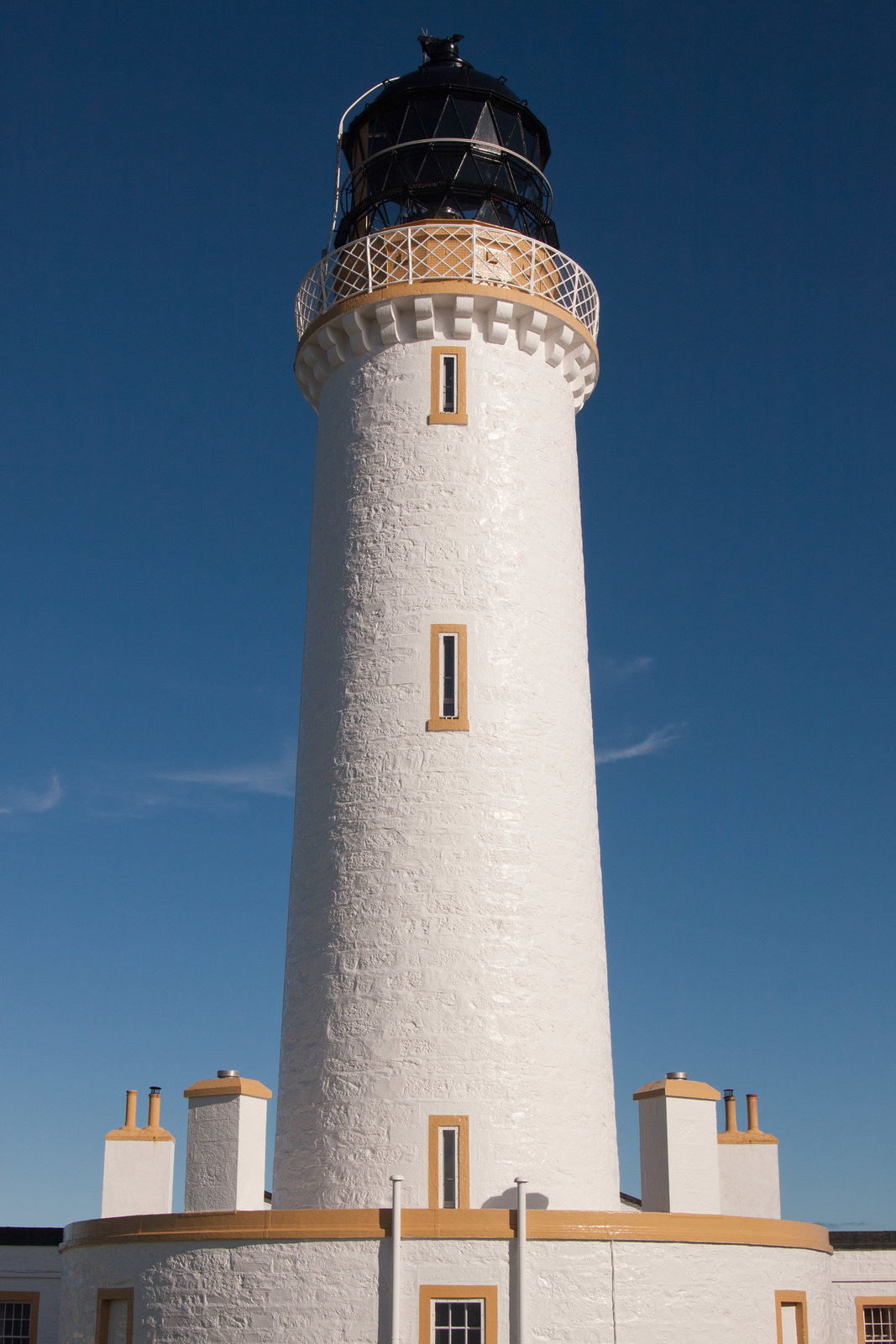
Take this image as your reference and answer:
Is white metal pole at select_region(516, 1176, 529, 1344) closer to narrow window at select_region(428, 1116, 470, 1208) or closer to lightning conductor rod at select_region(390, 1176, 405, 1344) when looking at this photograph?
lightning conductor rod at select_region(390, 1176, 405, 1344)

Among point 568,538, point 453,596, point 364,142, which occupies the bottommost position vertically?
point 453,596

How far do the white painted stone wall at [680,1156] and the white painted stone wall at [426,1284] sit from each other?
172 cm

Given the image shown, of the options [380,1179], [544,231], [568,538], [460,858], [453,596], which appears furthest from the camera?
[544,231]

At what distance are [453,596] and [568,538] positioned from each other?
8.50 ft

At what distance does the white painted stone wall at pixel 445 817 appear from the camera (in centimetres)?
1850

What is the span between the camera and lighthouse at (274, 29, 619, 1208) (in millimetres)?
18547

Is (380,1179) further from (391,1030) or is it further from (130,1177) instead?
(130,1177)

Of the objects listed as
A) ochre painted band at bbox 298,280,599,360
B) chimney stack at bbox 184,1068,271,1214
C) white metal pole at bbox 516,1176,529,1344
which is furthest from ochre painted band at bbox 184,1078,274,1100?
ochre painted band at bbox 298,280,599,360

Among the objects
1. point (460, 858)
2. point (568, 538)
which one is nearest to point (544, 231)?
point (568, 538)

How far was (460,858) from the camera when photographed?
19312 millimetres

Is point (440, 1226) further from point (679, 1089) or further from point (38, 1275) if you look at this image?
point (38, 1275)

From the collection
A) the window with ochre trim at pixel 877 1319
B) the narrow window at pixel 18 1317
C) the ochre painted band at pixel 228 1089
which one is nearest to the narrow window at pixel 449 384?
the ochre painted band at pixel 228 1089

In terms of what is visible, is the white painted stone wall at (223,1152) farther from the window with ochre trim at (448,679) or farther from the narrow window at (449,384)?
Answer: the narrow window at (449,384)

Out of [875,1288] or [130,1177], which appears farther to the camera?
[875,1288]
